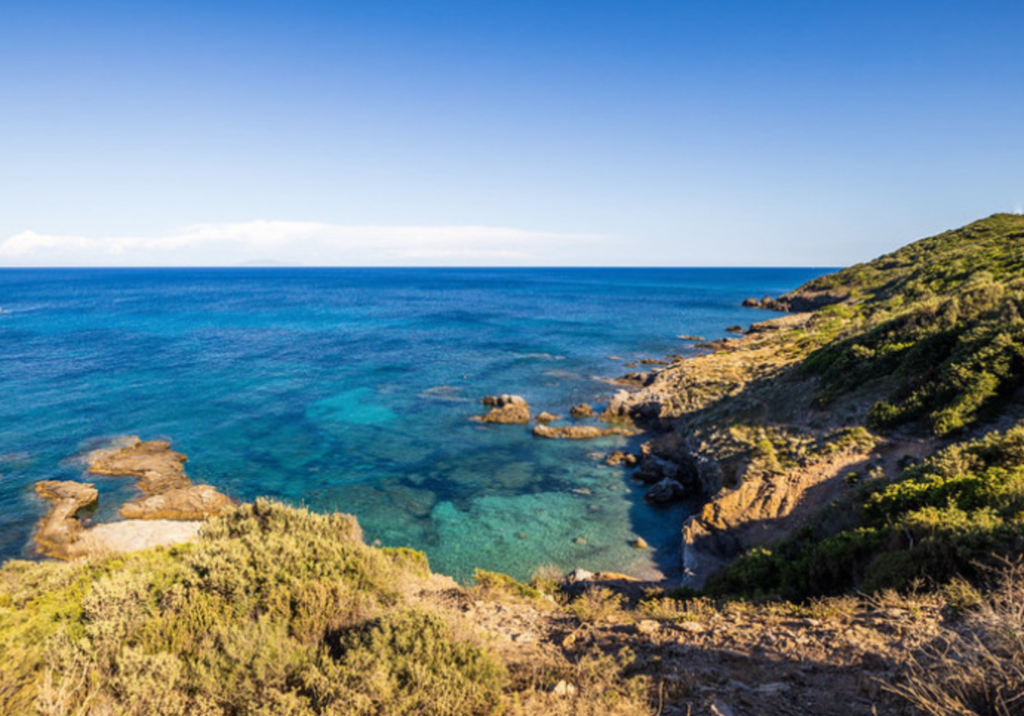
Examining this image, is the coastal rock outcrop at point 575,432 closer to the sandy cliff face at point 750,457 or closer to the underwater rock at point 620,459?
the sandy cliff face at point 750,457

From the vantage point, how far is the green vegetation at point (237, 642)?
18.6 ft

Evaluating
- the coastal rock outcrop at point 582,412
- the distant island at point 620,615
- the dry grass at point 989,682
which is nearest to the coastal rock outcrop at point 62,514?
the distant island at point 620,615

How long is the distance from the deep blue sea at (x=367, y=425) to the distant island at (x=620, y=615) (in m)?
5.33

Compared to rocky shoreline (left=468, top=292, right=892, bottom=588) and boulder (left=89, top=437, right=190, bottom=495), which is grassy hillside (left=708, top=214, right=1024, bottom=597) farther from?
boulder (left=89, top=437, right=190, bottom=495)

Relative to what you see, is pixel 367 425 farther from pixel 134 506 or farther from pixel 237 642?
pixel 237 642

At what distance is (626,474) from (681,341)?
40089 millimetres

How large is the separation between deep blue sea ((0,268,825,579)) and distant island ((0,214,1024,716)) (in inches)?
210

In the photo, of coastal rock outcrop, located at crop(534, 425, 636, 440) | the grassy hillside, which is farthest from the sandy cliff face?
coastal rock outcrop, located at crop(534, 425, 636, 440)

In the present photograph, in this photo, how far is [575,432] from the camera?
30.5 meters

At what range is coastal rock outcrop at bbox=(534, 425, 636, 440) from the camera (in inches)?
1195

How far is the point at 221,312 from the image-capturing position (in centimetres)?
8950

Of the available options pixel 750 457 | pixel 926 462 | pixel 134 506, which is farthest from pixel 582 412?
pixel 134 506

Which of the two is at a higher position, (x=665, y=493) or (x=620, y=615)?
(x=620, y=615)

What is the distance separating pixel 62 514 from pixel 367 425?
1531 centimetres
